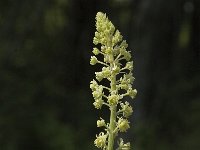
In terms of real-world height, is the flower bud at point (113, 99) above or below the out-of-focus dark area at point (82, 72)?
below

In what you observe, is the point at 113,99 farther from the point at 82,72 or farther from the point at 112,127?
the point at 82,72

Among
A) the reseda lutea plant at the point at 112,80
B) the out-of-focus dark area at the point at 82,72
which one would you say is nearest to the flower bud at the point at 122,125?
the reseda lutea plant at the point at 112,80

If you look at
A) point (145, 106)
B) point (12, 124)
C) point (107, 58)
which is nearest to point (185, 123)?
point (145, 106)

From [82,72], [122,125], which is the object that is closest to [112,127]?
[122,125]

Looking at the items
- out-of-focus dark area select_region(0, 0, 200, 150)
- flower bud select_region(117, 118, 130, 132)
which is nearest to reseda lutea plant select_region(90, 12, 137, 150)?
flower bud select_region(117, 118, 130, 132)

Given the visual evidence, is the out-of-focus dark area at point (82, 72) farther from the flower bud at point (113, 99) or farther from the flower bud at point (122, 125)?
the flower bud at point (113, 99)

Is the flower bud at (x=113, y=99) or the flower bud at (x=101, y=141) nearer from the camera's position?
the flower bud at (x=113, y=99)

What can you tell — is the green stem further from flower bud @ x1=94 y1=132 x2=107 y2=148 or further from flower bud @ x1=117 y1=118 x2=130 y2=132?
flower bud @ x1=94 y1=132 x2=107 y2=148

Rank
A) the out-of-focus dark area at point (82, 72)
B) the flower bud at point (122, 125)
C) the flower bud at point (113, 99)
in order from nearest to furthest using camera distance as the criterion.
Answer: the flower bud at point (113, 99) → the flower bud at point (122, 125) → the out-of-focus dark area at point (82, 72)
